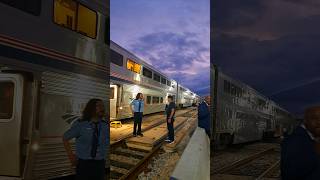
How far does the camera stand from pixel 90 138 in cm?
409

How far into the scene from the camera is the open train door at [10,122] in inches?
176

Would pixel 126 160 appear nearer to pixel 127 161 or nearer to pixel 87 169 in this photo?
pixel 127 161

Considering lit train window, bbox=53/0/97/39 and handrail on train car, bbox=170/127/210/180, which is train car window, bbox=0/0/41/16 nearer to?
lit train window, bbox=53/0/97/39

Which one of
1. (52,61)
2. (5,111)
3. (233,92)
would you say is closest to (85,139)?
(5,111)

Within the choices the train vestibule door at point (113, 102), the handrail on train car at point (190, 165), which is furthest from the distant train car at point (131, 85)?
the handrail on train car at point (190, 165)

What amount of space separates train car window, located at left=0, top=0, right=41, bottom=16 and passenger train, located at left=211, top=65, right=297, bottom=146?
18.5 feet

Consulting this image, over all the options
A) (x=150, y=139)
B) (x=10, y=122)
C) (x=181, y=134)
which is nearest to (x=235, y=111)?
(x=181, y=134)

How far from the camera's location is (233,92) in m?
12.0

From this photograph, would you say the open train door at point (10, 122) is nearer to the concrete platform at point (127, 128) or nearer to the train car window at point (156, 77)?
the concrete platform at point (127, 128)

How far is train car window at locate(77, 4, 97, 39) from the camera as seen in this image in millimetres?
5441

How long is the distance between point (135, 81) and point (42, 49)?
3.50 m

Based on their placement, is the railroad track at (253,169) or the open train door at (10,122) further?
the railroad track at (253,169)

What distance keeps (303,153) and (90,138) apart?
209cm

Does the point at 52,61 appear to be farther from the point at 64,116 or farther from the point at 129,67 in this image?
the point at 129,67
